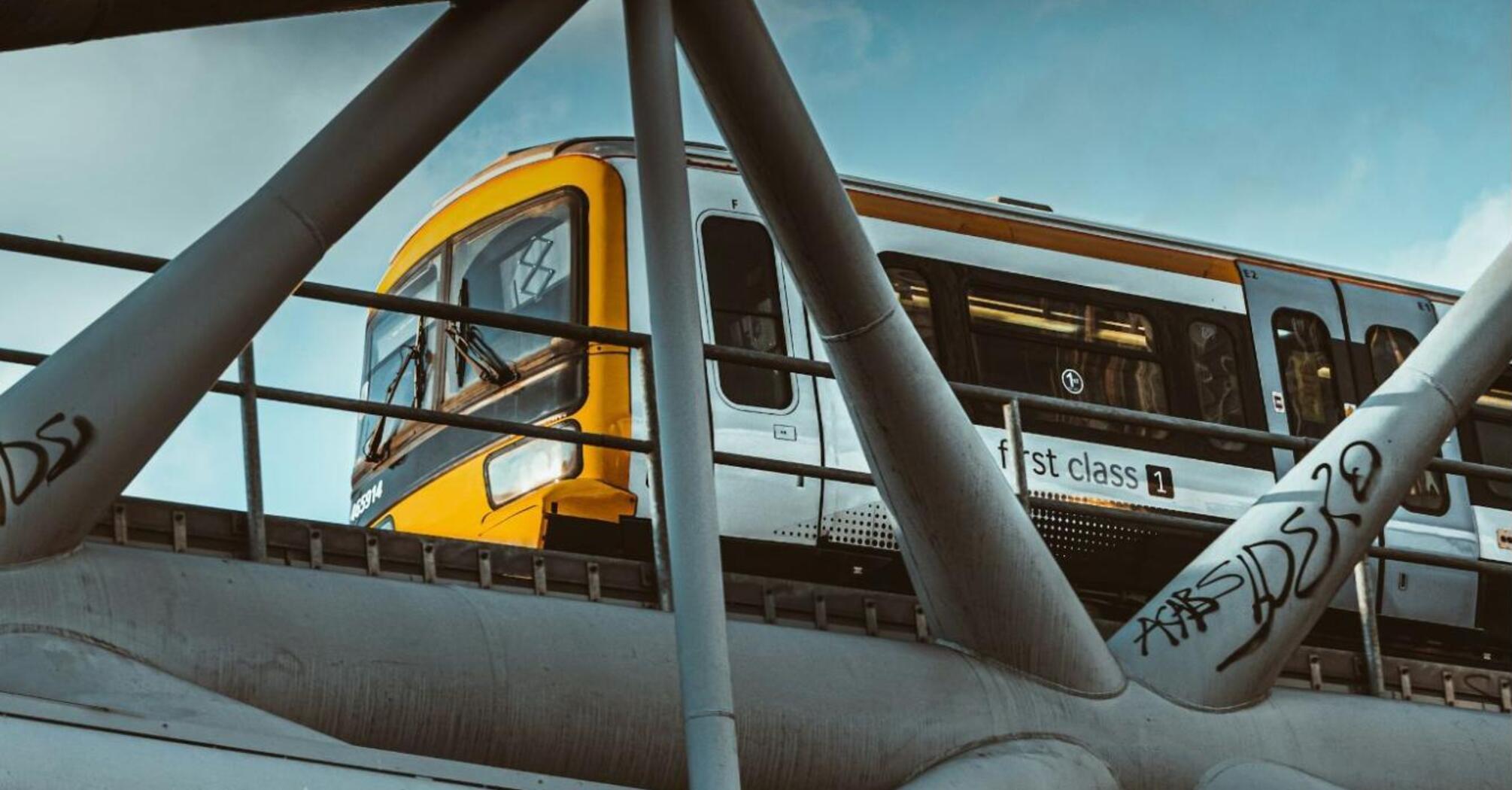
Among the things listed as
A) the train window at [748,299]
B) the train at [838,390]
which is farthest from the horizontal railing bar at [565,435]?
the train window at [748,299]

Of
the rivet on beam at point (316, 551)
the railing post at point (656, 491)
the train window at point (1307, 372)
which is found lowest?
the rivet on beam at point (316, 551)

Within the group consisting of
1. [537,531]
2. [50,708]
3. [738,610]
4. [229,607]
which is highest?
[537,531]

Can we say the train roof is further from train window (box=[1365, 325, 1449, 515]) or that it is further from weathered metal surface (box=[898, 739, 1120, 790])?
weathered metal surface (box=[898, 739, 1120, 790])

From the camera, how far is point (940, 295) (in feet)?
38.9

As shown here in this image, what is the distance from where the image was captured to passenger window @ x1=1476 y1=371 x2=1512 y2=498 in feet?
45.5

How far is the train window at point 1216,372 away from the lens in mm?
12578

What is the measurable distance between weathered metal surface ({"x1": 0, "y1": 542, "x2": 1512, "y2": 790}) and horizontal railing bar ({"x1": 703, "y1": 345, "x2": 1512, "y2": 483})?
3.92ft

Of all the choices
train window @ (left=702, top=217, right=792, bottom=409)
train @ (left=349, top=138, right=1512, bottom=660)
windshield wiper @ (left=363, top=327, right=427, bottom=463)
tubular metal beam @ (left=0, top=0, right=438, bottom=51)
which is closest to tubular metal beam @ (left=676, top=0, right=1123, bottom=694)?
tubular metal beam @ (left=0, top=0, right=438, bottom=51)

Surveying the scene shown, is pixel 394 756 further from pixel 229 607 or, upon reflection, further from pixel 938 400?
pixel 938 400

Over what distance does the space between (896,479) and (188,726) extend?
2846 millimetres

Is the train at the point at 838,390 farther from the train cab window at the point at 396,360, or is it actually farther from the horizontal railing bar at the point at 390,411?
the horizontal railing bar at the point at 390,411

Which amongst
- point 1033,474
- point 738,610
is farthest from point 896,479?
point 1033,474

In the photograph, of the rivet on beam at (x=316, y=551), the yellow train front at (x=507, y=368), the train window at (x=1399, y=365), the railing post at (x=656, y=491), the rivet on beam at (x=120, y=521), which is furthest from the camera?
the train window at (x=1399, y=365)

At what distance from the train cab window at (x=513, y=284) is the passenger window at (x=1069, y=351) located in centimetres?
251
